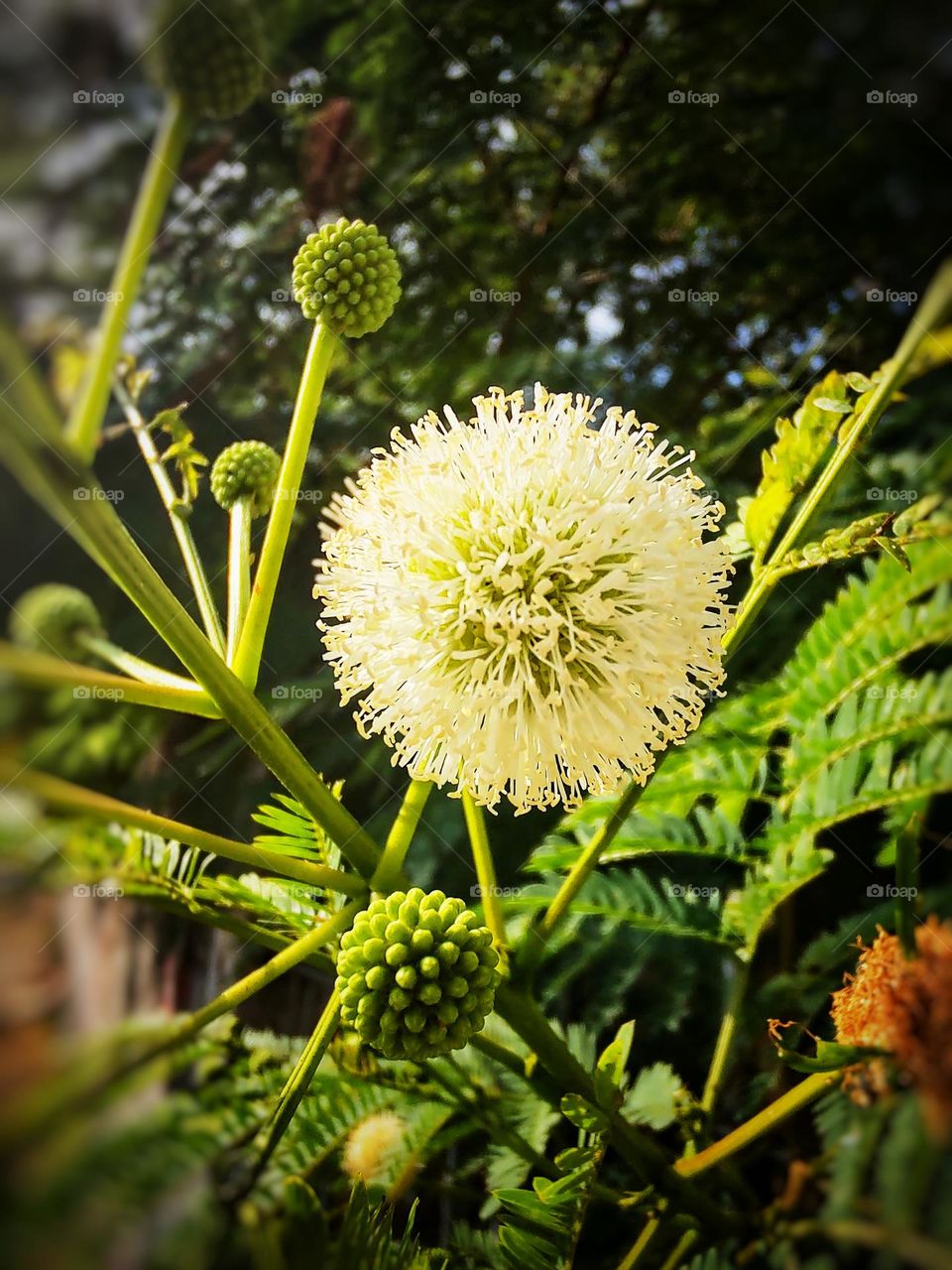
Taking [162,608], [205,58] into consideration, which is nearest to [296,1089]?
[162,608]

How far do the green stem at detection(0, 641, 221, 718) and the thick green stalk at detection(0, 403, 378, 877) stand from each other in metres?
0.02

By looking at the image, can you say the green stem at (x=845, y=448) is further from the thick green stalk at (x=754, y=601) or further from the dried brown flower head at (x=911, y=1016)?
the dried brown flower head at (x=911, y=1016)

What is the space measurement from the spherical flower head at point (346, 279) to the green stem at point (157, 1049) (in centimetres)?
48

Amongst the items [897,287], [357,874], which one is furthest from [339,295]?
[897,287]

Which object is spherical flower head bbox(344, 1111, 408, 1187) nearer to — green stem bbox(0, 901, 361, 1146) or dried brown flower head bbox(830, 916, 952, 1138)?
green stem bbox(0, 901, 361, 1146)

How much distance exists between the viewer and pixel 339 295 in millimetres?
767

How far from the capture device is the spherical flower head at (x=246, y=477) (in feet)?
2.57

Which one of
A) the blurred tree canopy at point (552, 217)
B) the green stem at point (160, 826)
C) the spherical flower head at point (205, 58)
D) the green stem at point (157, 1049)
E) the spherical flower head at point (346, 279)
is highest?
the blurred tree canopy at point (552, 217)

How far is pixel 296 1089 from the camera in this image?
0.59 metres

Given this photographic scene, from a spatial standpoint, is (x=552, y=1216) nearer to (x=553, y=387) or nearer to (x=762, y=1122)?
(x=762, y=1122)

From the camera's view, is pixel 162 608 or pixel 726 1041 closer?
pixel 162 608

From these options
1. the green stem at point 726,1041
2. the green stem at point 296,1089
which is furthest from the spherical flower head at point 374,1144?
the green stem at point 726,1041

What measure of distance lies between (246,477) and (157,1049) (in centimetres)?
49

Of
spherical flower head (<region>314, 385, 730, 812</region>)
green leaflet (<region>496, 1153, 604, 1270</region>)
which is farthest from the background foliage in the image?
spherical flower head (<region>314, 385, 730, 812</region>)
